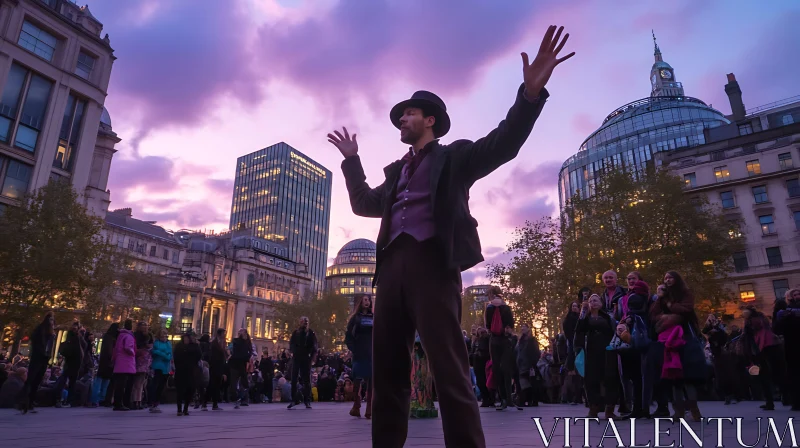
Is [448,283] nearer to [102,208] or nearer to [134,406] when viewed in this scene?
[134,406]

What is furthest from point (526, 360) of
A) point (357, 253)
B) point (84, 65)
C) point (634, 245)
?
point (357, 253)

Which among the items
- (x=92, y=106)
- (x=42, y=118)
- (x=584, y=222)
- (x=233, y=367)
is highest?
(x=92, y=106)

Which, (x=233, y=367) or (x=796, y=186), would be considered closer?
(x=233, y=367)

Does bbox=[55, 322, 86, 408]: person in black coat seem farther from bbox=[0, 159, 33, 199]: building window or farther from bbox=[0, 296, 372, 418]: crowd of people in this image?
bbox=[0, 159, 33, 199]: building window

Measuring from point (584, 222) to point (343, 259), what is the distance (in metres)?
117

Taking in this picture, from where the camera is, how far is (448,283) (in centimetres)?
251

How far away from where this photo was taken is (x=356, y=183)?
11.1ft

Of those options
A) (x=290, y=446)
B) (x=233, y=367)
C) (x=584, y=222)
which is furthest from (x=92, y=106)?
(x=290, y=446)

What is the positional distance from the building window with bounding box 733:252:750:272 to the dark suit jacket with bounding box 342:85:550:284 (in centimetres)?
5328

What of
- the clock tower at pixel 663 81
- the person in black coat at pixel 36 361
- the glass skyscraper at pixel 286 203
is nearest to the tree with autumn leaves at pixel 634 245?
the person in black coat at pixel 36 361

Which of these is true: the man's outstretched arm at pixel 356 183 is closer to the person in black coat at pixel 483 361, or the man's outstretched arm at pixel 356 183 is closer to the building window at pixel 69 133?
the person in black coat at pixel 483 361

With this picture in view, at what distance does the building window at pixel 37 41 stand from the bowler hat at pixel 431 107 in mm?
44452

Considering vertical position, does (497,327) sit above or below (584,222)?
below

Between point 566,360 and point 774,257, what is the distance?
4528 centimetres
